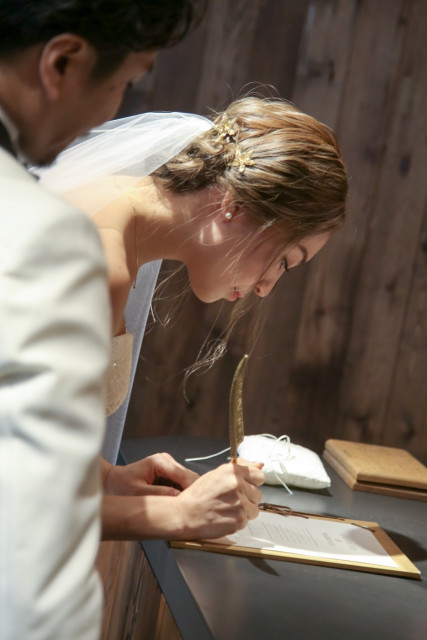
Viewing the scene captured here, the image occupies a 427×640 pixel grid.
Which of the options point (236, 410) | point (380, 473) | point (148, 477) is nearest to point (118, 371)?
point (148, 477)

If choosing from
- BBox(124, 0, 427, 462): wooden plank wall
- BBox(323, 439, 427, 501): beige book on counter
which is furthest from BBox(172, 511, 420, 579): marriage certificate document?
BBox(124, 0, 427, 462): wooden plank wall

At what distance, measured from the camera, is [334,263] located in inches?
118

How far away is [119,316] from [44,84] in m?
0.80

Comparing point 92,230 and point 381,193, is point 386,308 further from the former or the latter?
point 92,230

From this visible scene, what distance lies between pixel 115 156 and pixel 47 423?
118cm

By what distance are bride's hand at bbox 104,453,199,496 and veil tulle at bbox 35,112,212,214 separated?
501 mm

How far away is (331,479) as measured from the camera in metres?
1.90

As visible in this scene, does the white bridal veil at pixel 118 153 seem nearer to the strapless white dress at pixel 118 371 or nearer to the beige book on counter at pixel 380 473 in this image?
the strapless white dress at pixel 118 371

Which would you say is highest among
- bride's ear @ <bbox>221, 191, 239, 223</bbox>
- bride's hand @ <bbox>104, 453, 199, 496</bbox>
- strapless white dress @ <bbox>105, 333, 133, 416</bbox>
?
bride's ear @ <bbox>221, 191, 239, 223</bbox>

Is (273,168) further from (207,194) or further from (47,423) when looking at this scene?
(47,423)

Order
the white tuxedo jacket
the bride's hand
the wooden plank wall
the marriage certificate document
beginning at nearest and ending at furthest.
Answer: the white tuxedo jacket, the marriage certificate document, the bride's hand, the wooden plank wall

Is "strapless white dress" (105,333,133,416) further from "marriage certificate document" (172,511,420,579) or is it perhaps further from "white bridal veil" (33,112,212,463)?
"marriage certificate document" (172,511,420,579)

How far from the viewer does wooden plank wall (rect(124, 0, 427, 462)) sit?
9.52 ft

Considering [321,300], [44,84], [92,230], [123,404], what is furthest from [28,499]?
[321,300]
